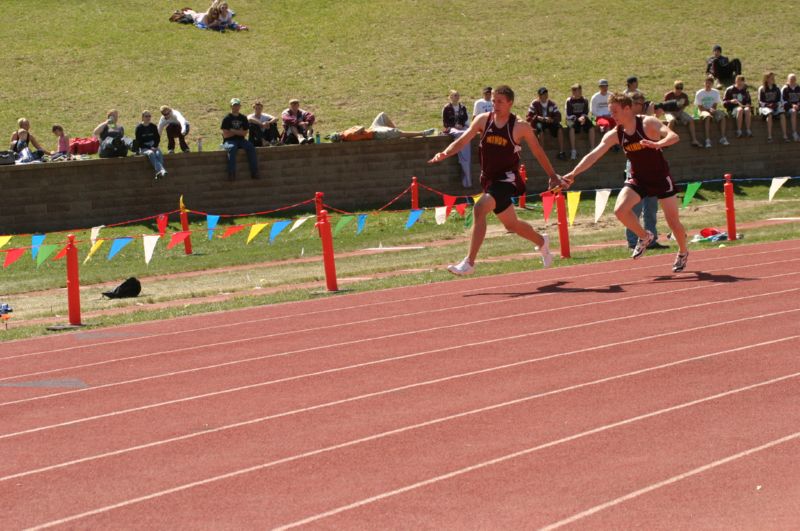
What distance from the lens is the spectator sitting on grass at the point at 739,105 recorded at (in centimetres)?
3238

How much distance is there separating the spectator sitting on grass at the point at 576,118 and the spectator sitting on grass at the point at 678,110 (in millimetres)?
1809

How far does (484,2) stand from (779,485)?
44676 mm

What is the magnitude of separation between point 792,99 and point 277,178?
12668 millimetres

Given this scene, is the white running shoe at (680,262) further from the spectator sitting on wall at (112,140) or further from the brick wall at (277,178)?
the spectator sitting on wall at (112,140)

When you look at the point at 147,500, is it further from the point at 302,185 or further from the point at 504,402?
the point at 302,185

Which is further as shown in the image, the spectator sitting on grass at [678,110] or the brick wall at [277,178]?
the spectator sitting on grass at [678,110]

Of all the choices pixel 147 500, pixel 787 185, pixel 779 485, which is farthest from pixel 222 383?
pixel 787 185

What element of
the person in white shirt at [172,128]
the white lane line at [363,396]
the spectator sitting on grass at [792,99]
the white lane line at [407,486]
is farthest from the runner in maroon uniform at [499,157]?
the spectator sitting on grass at [792,99]

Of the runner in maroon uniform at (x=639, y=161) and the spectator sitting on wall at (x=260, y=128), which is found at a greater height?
the spectator sitting on wall at (x=260, y=128)

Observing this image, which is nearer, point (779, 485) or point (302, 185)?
point (779, 485)

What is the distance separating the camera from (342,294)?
52.6 ft

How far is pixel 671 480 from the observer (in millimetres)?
6781

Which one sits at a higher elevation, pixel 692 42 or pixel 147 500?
pixel 692 42

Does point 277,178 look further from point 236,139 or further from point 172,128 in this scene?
point 172,128
